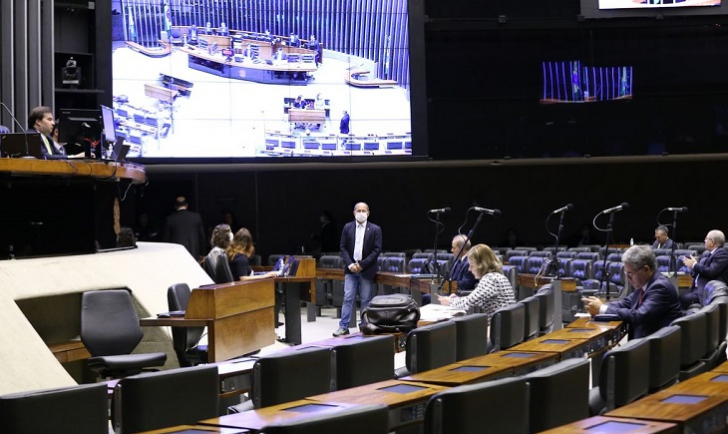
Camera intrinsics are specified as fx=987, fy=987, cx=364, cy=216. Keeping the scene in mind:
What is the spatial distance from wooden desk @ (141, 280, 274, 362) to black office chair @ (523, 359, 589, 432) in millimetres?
3561

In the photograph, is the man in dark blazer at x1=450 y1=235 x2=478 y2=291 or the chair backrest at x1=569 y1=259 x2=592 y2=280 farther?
the chair backrest at x1=569 y1=259 x2=592 y2=280

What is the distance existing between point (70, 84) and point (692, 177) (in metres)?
12.3

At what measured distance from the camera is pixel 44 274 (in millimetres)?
6719

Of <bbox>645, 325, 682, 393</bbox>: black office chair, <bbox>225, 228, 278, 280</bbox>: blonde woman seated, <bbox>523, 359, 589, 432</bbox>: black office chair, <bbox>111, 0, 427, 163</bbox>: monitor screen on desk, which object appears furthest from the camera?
<bbox>111, 0, 427, 163</bbox>: monitor screen on desk

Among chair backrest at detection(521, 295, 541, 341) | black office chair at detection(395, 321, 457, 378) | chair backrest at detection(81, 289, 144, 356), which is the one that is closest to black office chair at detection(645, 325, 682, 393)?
black office chair at detection(395, 321, 457, 378)

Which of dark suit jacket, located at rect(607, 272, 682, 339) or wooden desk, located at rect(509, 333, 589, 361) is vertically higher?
dark suit jacket, located at rect(607, 272, 682, 339)

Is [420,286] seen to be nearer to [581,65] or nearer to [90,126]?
[90,126]

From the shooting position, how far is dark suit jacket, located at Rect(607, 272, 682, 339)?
5.45 meters

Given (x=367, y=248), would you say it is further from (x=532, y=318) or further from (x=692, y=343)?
(x=692, y=343)

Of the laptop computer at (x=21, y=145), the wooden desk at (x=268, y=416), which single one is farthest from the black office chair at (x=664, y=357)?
the laptop computer at (x=21, y=145)

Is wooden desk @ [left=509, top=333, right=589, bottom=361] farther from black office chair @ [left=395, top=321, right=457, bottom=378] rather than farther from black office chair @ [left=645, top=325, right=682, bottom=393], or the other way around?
black office chair @ [left=645, top=325, right=682, bottom=393]

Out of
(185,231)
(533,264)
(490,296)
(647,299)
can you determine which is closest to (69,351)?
(490,296)

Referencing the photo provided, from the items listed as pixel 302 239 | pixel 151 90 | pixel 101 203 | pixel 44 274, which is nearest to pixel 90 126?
pixel 101 203

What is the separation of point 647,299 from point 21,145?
489 centimetres
